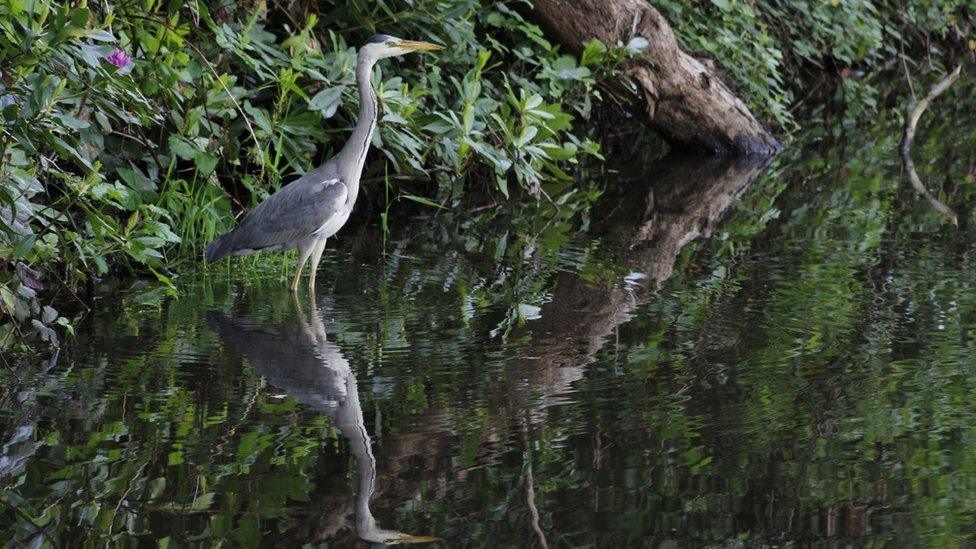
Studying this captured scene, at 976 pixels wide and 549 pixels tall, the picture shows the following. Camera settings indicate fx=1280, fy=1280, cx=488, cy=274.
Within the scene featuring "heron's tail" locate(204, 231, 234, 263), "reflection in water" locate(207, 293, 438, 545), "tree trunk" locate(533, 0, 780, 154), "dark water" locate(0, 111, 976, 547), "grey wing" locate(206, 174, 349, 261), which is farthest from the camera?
"tree trunk" locate(533, 0, 780, 154)

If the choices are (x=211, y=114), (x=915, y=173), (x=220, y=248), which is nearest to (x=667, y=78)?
(x=915, y=173)

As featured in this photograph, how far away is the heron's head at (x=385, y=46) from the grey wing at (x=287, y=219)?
32.1 inches

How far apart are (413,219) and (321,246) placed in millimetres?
2014

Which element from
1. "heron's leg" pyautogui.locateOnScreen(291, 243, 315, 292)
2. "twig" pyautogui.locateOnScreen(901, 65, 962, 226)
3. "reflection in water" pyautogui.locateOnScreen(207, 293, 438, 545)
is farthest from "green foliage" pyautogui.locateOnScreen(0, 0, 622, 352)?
"twig" pyautogui.locateOnScreen(901, 65, 962, 226)

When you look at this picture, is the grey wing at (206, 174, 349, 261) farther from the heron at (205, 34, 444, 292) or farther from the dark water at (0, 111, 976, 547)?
the dark water at (0, 111, 976, 547)

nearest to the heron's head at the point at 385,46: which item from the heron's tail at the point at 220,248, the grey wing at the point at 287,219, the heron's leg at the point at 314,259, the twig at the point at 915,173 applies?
the grey wing at the point at 287,219

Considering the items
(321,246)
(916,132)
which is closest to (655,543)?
(321,246)

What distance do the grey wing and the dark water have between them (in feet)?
0.70

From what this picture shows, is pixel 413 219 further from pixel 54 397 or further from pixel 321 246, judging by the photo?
pixel 54 397

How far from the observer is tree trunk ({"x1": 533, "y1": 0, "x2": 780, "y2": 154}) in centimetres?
945

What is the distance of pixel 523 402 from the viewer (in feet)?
14.6

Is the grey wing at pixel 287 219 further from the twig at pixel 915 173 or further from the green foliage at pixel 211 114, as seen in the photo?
the twig at pixel 915 173

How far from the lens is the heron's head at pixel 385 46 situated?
6.92 metres

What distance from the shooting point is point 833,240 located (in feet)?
24.8
